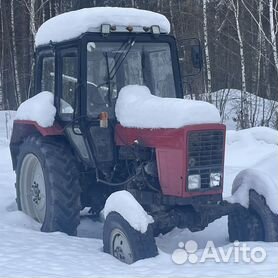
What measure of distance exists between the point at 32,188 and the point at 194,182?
92.5 inches

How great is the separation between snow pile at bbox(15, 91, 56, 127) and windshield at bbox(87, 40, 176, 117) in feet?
2.10

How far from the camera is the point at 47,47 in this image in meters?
7.55

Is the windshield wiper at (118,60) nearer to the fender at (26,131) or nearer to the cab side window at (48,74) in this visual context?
the fender at (26,131)

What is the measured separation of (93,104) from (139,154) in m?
0.72

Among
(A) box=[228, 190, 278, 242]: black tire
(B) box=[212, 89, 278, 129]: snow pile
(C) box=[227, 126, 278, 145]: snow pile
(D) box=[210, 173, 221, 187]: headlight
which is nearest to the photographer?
(D) box=[210, 173, 221, 187]: headlight

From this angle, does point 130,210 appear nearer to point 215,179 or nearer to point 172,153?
point 172,153

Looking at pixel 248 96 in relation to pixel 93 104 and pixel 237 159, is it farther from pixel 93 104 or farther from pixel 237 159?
pixel 93 104

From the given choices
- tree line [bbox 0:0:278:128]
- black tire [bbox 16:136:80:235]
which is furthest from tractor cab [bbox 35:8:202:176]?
tree line [bbox 0:0:278:128]

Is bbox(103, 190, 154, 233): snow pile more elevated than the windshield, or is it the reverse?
the windshield

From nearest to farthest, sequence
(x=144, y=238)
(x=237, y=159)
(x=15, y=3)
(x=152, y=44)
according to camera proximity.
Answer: (x=144, y=238) < (x=152, y=44) < (x=237, y=159) < (x=15, y=3)

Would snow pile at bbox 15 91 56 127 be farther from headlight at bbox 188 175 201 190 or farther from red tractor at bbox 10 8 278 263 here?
headlight at bbox 188 175 201 190

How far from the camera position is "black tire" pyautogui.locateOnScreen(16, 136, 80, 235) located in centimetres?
676

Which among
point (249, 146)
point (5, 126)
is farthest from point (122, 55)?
point (5, 126)

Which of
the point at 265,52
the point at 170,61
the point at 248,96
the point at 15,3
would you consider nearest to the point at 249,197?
the point at 170,61
